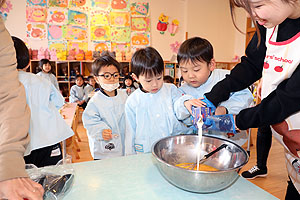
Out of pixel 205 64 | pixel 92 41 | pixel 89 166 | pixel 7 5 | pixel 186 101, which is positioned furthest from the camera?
pixel 92 41

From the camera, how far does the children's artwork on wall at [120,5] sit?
19.6 ft

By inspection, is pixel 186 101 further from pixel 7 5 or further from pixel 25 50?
pixel 7 5

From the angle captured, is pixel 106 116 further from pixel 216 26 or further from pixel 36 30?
pixel 216 26

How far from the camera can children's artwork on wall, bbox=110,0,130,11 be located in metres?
5.98

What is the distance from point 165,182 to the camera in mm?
738

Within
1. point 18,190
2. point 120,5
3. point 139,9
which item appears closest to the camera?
point 18,190

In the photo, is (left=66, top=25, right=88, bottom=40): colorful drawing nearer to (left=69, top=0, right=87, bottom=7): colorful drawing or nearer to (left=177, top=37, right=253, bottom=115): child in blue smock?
(left=69, top=0, right=87, bottom=7): colorful drawing

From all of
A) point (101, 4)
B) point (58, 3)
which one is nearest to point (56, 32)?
point (58, 3)

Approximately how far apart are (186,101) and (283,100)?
19.5 inches

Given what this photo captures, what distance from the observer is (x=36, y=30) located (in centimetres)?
557

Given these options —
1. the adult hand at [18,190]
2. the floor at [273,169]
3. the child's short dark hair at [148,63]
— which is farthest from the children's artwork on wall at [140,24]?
the adult hand at [18,190]

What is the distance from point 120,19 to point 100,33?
68 cm

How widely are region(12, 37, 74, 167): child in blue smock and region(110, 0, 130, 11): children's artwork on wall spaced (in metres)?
4.98

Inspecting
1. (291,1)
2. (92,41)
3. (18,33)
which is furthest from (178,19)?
(291,1)
